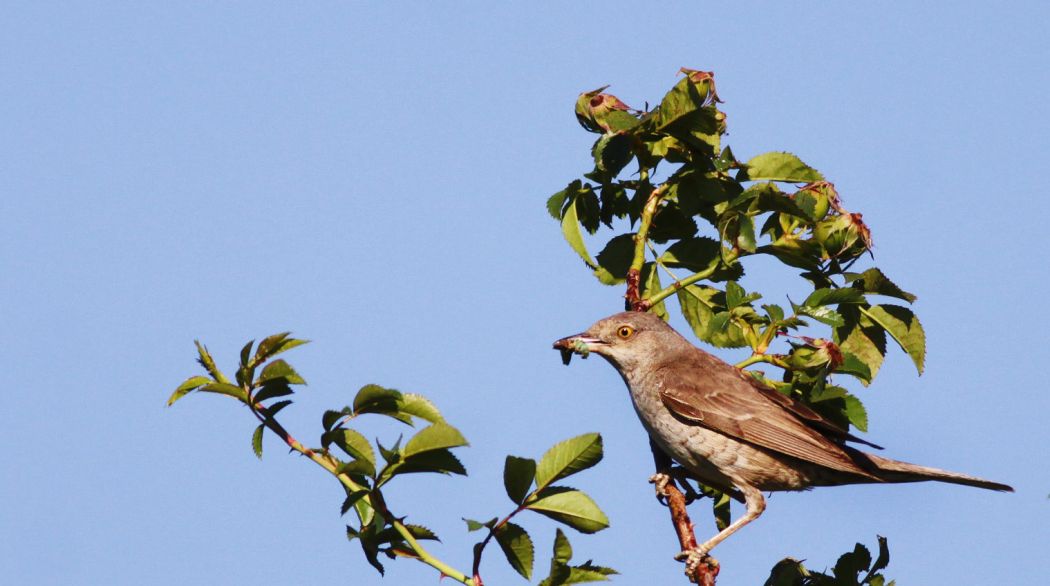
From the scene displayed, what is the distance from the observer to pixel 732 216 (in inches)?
216

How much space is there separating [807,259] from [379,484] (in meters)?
2.71

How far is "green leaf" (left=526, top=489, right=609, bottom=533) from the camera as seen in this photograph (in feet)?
13.2

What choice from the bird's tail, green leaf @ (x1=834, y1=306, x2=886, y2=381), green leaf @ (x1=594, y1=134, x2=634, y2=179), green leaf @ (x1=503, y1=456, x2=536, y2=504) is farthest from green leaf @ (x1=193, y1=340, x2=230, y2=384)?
the bird's tail

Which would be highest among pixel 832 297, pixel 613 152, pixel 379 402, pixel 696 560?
pixel 613 152

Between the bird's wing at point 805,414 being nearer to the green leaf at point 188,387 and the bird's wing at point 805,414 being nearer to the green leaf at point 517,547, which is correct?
the green leaf at point 517,547

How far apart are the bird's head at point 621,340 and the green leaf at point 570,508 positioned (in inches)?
123

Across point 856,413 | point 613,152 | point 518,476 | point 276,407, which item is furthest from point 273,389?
point 856,413

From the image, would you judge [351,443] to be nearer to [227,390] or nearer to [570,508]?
[227,390]

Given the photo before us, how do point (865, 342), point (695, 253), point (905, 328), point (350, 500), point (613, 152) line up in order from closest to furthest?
point (350, 500), point (613, 152), point (905, 328), point (865, 342), point (695, 253)

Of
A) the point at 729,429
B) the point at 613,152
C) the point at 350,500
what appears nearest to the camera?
the point at 350,500

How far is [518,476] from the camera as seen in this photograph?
400 cm

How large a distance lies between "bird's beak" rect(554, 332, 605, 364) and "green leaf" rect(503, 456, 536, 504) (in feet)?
10.0

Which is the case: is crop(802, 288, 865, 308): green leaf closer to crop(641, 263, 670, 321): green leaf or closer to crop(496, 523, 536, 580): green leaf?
crop(641, 263, 670, 321): green leaf

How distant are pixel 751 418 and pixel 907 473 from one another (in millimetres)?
1045
